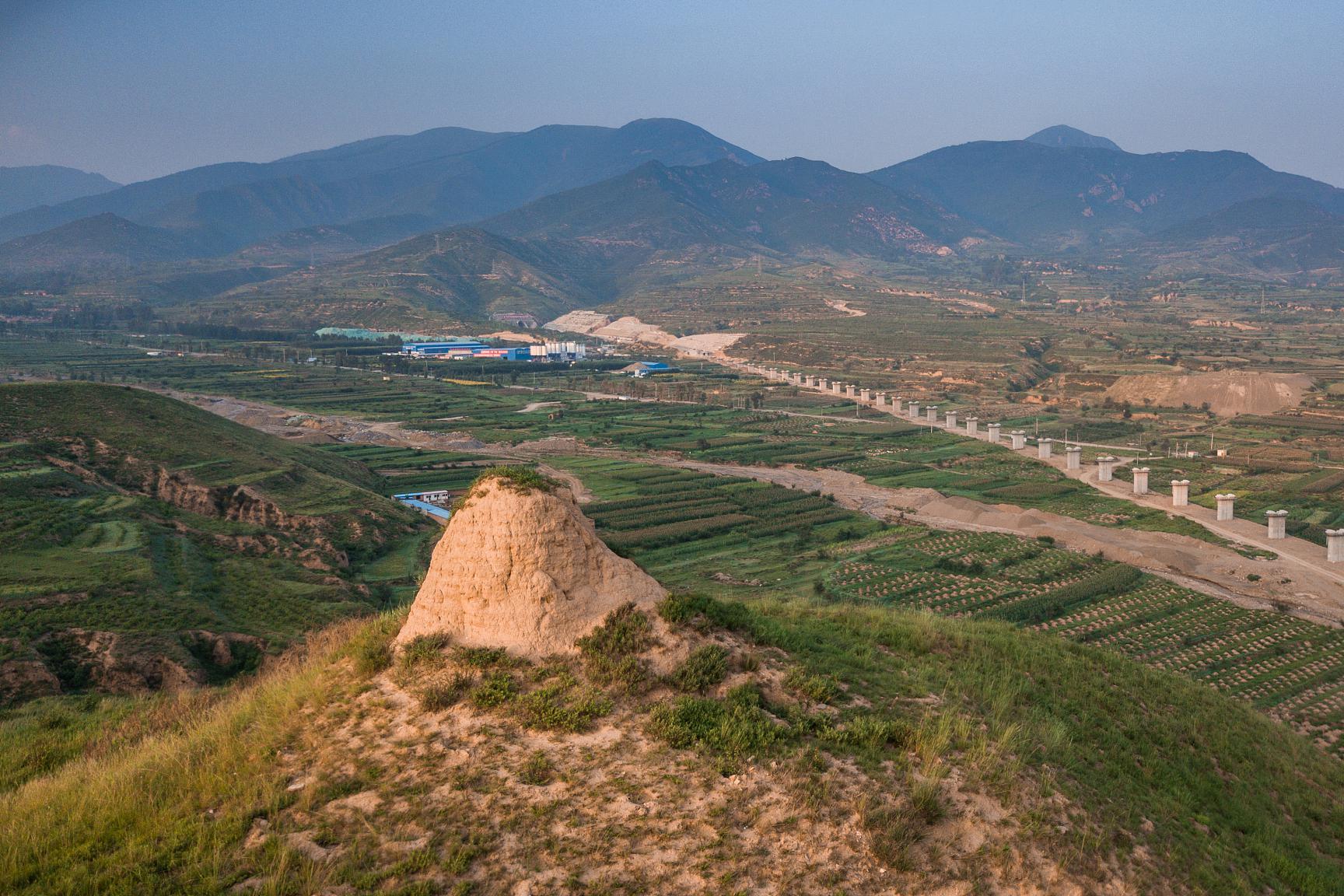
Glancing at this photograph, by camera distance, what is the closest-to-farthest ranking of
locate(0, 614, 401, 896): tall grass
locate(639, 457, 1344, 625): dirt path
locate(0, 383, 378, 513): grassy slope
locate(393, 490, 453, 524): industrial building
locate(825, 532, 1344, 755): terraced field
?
locate(0, 614, 401, 896): tall grass → locate(825, 532, 1344, 755): terraced field → locate(639, 457, 1344, 625): dirt path → locate(0, 383, 378, 513): grassy slope → locate(393, 490, 453, 524): industrial building

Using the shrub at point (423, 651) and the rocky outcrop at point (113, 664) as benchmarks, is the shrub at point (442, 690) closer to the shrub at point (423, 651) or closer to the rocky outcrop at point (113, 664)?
the shrub at point (423, 651)

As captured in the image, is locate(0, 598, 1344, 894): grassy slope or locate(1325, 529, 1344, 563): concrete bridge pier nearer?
locate(0, 598, 1344, 894): grassy slope

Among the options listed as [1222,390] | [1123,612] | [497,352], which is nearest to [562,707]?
[1123,612]

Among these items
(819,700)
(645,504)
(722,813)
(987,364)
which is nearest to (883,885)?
(722,813)

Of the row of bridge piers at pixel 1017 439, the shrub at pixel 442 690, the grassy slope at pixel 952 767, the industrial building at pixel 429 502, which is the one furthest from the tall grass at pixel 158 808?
the row of bridge piers at pixel 1017 439

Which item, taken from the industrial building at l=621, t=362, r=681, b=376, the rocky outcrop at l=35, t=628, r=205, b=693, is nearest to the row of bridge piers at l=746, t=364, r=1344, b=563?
the industrial building at l=621, t=362, r=681, b=376

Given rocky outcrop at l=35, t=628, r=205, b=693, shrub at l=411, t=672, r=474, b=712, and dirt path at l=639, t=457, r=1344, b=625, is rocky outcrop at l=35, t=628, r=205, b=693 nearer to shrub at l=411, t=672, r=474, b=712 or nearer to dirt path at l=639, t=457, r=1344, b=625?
shrub at l=411, t=672, r=474, b=712

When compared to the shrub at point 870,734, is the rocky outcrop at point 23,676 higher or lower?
lower
